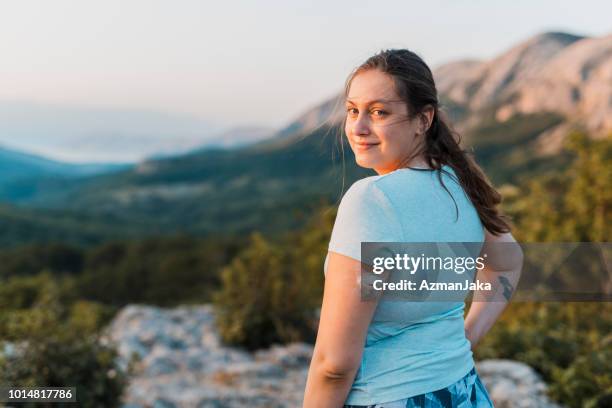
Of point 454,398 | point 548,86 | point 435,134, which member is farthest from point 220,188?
point 454,398

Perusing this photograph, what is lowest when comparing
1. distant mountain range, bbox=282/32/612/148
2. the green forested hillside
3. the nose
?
the green forested hillside

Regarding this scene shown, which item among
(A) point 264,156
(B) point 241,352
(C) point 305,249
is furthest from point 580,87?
(A) point 264,156

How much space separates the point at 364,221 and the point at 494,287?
0.90 metres

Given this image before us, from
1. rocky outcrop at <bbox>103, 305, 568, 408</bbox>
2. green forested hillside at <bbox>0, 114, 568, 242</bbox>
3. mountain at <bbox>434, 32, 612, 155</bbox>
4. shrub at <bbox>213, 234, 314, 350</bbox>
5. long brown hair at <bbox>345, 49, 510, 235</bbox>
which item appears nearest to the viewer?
long brown hair at <bbox>345, 49, 510, 235</bbox>

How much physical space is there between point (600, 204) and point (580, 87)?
8032cm

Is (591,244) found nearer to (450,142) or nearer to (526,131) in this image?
(450,142)

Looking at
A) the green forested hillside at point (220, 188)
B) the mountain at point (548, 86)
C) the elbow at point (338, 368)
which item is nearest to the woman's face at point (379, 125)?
the elbow at point (338, 368)

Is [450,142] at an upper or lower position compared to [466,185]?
upper

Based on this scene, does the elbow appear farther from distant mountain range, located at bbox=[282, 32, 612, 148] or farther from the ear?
distant mountain range, located at bbox=[282, 32, 612, 148]

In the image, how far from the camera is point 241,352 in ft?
22.4

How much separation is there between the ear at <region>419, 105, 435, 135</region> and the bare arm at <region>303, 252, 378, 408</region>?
1.65 feet

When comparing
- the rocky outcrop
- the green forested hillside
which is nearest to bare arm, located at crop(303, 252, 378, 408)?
the rocky outcrop

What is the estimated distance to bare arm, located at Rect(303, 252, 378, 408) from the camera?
1.30 metres

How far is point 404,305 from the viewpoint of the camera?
4.59 ft
